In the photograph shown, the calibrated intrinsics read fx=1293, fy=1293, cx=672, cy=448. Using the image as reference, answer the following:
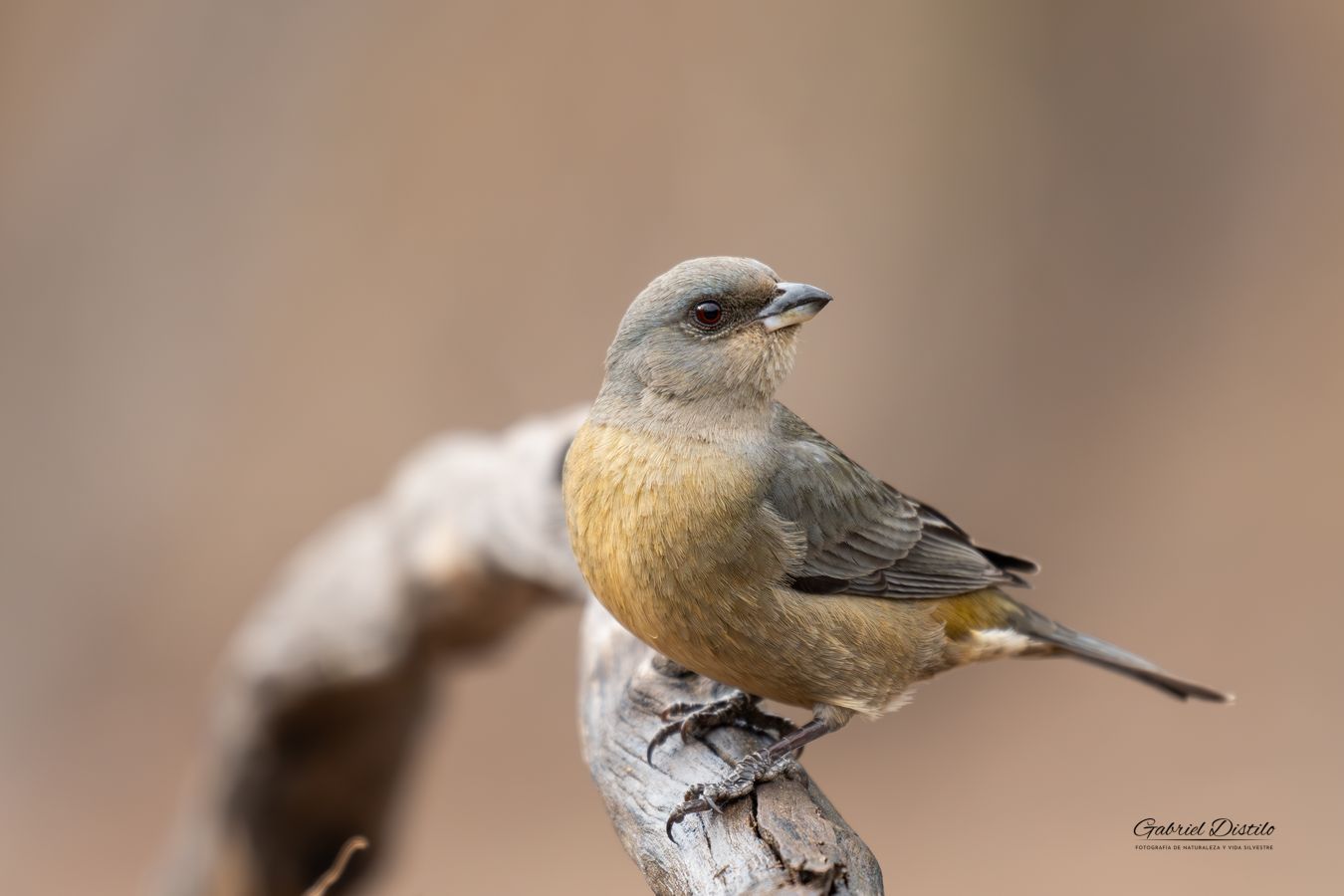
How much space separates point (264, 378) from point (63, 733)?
2968mm

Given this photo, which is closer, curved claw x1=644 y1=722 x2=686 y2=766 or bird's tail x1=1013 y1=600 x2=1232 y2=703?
curved claw x1=644 y1=722 x2=686 y2=766

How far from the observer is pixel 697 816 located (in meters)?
2.99

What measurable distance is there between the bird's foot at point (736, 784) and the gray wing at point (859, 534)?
0.46m

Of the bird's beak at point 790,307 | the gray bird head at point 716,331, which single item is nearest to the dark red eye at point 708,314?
the gray bird head at point 716,331

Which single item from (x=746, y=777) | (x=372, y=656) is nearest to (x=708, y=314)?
(x=746, y=777)

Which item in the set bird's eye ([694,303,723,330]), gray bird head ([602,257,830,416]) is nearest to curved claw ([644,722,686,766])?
gray bird head ([602,257,830,416])

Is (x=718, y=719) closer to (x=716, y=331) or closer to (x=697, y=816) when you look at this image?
(x=697, y=816)

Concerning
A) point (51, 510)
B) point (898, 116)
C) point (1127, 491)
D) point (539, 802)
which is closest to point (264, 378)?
point (51, 510)

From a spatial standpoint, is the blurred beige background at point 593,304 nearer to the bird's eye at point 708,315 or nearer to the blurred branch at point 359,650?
the blurred branch at point 359,650

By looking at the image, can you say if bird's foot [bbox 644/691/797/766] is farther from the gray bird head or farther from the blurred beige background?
the blurred beige background

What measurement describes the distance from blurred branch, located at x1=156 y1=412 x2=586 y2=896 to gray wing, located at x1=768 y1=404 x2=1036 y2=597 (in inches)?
50.2

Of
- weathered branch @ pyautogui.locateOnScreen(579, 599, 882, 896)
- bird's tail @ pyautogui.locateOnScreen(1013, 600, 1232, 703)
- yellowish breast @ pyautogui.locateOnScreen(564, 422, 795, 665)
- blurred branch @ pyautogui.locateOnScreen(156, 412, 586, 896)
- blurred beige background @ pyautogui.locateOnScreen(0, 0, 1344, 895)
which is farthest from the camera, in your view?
blurred beige background @ pyautogui.locateOnScreen(0, 0, 1344, 895)

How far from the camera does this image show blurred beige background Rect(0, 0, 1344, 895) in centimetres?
860

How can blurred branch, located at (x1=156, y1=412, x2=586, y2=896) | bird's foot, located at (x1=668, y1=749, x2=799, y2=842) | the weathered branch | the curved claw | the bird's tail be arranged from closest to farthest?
the weathered branch
bird's foot, located at (x1=668, y1=749, x2=799, y2=842)
the curved claw
the bird's tail
blurred branch, located at (x1=156, y1=412, x2=586, y2=896)
